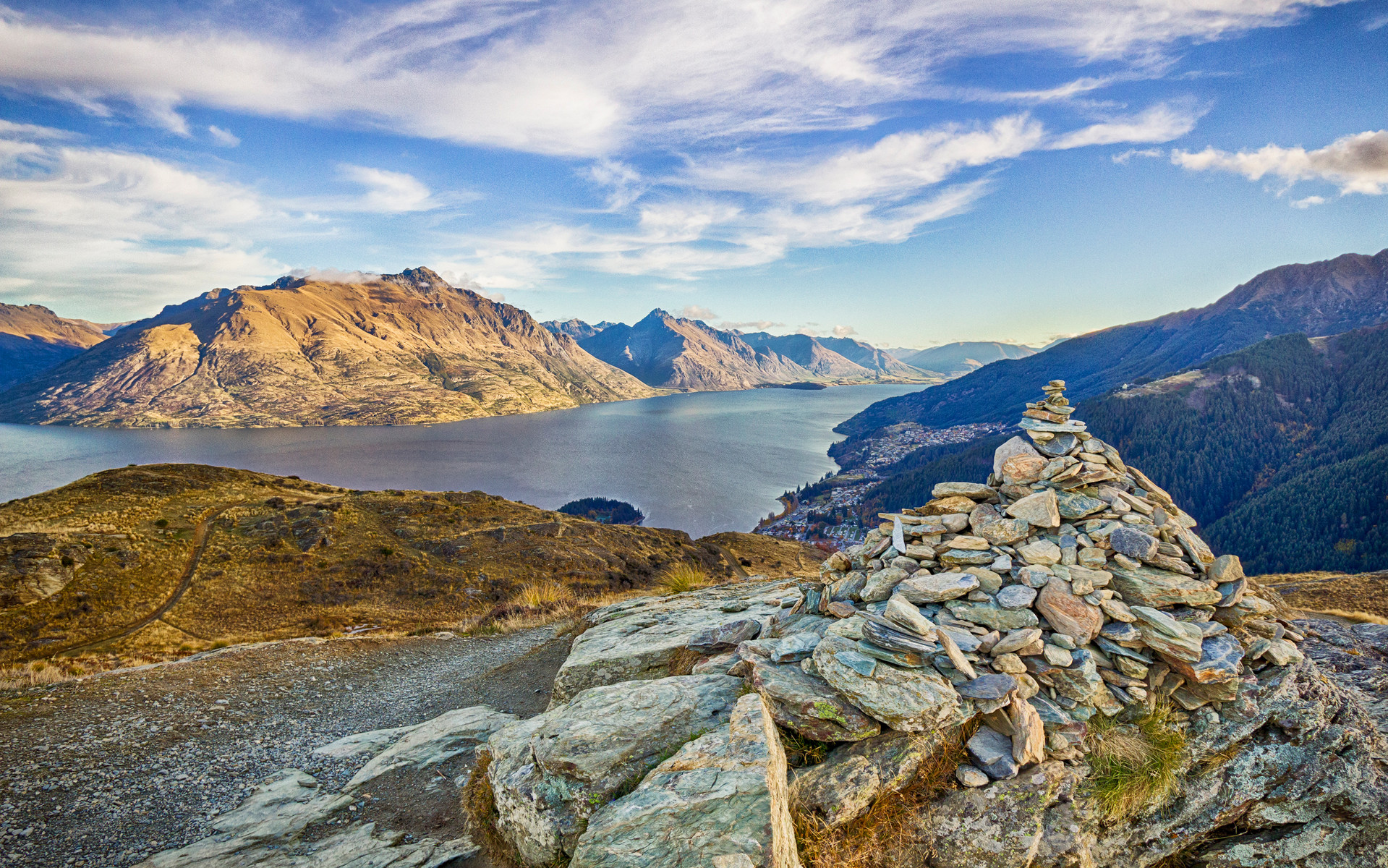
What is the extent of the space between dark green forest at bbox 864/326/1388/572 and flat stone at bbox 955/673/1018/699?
132m

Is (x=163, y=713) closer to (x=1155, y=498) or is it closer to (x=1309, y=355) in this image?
(x=1155, y=498)

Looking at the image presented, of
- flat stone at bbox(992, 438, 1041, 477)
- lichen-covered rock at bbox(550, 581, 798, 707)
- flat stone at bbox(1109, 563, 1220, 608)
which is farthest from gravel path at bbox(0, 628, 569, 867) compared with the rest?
flat stone at bbox(1109, 563, 1220, 608)

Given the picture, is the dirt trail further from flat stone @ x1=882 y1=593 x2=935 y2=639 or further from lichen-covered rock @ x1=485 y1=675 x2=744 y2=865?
flat stone @ x1=882 y1=593 x2=935 y2=639

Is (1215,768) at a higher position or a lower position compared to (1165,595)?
lower

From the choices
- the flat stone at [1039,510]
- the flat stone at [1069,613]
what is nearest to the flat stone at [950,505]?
the flat stone at [1039,510]

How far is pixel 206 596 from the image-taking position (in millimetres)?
32812

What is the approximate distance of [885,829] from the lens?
592 cm

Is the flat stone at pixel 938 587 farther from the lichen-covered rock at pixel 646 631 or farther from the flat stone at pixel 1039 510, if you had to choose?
the lichen-covered rock at pixel 646 631

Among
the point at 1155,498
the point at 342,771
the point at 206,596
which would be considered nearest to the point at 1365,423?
the point at 1155,498

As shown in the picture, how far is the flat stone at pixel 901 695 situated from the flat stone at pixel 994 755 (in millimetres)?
457

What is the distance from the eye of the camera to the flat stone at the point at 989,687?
632 centimetres

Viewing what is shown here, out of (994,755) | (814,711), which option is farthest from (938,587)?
(814,711)

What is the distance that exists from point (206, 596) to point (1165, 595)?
151ft

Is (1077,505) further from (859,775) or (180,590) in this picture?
(180,590)
